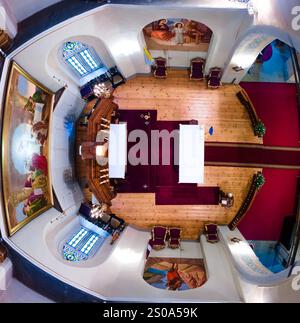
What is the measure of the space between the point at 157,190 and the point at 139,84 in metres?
3.81

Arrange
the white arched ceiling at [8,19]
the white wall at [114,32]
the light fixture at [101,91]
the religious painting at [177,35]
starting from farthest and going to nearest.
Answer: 1. the light fixture at [101,91]
2. the religious painting at [177,35]
3. the white wall at [114,32]
4. the white arched ceiling at [8,19]

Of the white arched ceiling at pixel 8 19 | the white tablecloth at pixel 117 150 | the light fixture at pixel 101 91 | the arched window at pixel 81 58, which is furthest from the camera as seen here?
the light fixture at pixel 101 91

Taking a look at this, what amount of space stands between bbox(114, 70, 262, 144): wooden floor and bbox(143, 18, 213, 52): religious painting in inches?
53.3

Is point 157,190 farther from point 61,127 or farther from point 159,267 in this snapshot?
point 61,127

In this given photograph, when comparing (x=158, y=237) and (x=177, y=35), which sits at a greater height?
(x=177, y=35)

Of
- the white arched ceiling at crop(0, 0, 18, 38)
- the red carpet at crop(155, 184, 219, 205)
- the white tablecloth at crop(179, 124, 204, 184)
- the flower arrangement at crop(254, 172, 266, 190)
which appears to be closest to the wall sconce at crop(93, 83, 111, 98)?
the white tablecloth at crop(179, 124, 204, 184)

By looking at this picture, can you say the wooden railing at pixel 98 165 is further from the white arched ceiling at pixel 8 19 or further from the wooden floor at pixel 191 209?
the white arched ceiling at pixel 8 19

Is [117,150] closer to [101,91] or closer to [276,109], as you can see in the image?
[101,91]

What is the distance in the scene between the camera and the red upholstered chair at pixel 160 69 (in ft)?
34.4

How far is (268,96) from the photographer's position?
35.8ft

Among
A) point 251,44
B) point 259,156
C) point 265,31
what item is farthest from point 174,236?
point 265,31

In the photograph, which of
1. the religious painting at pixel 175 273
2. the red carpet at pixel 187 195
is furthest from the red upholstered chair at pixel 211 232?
the religious painting at pixel 175 273

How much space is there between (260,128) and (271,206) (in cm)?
280

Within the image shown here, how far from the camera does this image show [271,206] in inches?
428
